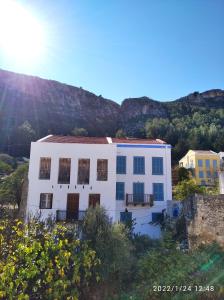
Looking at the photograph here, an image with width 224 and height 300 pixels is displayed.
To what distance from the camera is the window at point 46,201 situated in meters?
19.9

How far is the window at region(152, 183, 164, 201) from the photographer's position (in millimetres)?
21984

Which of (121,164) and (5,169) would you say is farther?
(5,169)

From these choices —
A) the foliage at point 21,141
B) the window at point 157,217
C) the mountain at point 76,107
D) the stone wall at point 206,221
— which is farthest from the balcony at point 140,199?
the mountain at point 76,107

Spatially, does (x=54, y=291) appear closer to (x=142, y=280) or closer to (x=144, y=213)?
(x=142, y=280)

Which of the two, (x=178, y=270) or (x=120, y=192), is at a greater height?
(x=120, y=192)

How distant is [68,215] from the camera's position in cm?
1986

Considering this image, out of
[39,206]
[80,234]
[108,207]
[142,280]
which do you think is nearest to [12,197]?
[39,206]

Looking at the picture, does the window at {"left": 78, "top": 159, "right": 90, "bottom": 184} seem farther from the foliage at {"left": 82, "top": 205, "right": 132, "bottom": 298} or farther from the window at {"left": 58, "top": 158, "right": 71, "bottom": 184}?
the foliage at {"left": 82, "top": 205, "right": 132, "bottom": 298}

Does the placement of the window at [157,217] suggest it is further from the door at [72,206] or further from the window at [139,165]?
the door at [72,206]

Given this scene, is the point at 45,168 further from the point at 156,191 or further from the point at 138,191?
the point at 156,191

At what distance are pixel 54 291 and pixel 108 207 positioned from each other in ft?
31.1

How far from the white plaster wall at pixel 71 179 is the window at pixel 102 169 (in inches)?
8.8

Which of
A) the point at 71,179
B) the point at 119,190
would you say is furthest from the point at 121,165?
the point at 71,179

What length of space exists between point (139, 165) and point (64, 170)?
18.7ft
